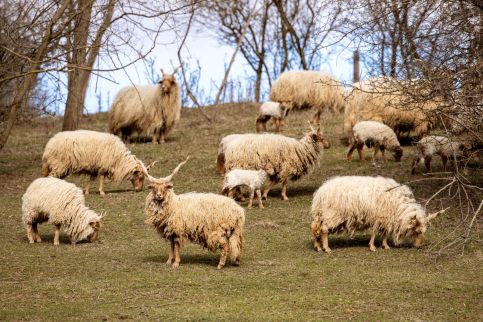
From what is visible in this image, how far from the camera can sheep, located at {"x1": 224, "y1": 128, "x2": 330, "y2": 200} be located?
16.0 metres

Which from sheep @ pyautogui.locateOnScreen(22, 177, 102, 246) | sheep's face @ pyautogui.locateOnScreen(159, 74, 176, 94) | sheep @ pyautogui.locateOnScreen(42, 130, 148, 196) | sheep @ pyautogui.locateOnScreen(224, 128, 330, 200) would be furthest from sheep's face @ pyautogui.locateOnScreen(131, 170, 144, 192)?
sheep's face @ pyautogui.locateOnScreen(159, 74, 176, 94)

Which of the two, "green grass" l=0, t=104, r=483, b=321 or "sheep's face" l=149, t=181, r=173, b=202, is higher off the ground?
"sheep's face" l=149, t=181, r=173, b=202

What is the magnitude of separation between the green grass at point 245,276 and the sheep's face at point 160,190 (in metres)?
0.90

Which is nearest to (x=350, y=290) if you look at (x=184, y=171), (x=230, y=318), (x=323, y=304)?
(x=323, y=304)

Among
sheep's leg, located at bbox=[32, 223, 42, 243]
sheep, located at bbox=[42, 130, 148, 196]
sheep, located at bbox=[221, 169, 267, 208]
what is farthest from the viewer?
sheep, located at bbox=[42, 130, 148, 196]

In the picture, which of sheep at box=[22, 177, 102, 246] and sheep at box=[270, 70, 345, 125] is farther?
sheep at box=[270, 70, 345, 125]

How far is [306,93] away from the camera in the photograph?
2186cm

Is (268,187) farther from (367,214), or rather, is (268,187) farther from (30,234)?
(30,234)

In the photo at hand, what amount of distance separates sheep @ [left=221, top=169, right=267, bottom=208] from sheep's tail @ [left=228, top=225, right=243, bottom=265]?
345 cm

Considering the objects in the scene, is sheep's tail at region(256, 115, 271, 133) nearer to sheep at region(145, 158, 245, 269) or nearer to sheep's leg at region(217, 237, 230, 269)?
sheep at region(145, 158, 245, 269)

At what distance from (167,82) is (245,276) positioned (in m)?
11.4

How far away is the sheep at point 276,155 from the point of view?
16031 mm

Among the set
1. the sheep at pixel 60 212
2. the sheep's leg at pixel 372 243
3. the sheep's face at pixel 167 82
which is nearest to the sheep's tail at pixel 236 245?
the sheep's leg at pixel 372 243

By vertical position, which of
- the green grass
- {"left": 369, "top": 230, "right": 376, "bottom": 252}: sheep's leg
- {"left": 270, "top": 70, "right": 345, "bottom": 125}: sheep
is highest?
{"left": 270, "top": 70, "right": 345, "bottom": 125}: sheep
